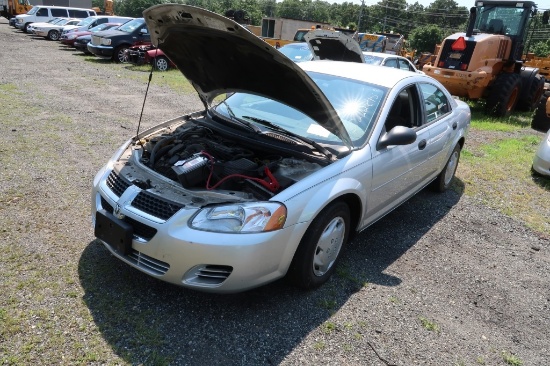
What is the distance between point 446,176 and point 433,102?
3.82 feet

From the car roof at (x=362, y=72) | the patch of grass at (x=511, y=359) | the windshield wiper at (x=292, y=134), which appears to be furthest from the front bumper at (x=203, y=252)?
the car roof at (x=362, y=72)

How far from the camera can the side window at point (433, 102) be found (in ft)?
14.8

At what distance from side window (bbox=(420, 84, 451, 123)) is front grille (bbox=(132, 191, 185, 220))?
2932 mm

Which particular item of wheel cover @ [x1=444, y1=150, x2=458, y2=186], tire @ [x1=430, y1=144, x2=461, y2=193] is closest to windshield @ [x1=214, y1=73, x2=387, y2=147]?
tire @ [x1=430, y1=144, x2=461, y2=193]

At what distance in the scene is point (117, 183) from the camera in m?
3.13

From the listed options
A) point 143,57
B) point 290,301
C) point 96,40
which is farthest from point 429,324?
point 96,40

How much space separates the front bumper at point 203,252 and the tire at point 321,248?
0.13 m

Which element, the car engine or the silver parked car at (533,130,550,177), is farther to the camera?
the silver parked car at (533,130,550,177)

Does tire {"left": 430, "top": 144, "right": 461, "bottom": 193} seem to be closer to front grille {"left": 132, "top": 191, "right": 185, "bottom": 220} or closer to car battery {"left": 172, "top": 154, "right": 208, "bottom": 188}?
car battery {"left": 172, "top": 154, "right": 208, "bottom": 188}

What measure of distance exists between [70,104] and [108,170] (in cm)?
632

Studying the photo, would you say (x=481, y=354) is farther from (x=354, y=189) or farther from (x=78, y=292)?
(x=78, y=292)

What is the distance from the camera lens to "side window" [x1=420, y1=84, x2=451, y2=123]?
4.52m

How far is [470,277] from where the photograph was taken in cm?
376

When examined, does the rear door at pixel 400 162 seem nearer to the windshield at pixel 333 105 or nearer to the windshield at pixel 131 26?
the windshield at pixel 333 105
